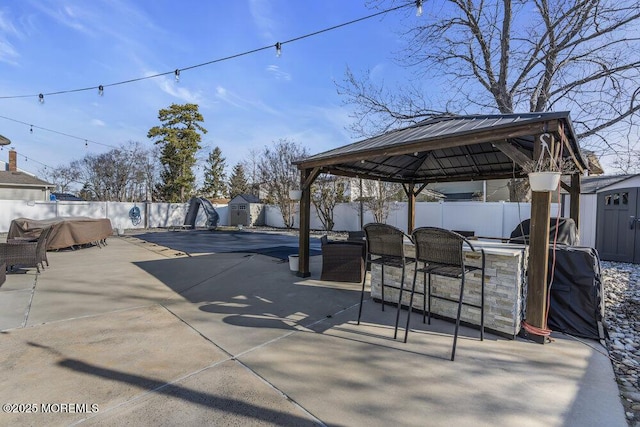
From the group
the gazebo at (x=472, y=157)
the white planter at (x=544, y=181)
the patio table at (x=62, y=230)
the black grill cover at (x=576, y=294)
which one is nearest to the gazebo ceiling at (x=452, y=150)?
the gazebo at (x=472, y=157)

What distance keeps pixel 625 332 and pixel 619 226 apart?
5898 mm

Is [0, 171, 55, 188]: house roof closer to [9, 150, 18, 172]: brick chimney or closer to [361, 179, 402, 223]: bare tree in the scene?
[9, 150, 18, 172]: brick chimney

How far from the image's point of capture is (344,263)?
5.62 m

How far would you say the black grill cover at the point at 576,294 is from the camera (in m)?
3.32

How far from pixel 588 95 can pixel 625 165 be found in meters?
2.21

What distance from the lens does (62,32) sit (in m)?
7.97

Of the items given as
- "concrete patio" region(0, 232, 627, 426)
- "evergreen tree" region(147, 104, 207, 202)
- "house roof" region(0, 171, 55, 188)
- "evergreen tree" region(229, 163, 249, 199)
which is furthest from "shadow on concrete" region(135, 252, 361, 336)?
"evergreen tree" region(229, 163, 249, 199)

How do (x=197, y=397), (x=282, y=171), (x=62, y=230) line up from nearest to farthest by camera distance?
(x=197, y=397)
(x=62, y=230)
(x=282, y=171)

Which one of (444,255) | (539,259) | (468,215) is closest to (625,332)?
(539,259)

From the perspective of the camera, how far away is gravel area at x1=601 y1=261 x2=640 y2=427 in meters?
2.31

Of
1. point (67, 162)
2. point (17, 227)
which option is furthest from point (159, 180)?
point (17, 227)

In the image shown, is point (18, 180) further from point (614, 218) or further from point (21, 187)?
point (614, 218)

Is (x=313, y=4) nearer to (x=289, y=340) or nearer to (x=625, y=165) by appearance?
(x=289, y=340)

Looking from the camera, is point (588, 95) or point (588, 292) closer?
point (588, 292)
